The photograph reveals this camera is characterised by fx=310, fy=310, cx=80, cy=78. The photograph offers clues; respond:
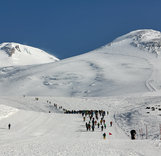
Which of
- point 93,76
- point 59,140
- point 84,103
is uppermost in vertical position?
point 59,140

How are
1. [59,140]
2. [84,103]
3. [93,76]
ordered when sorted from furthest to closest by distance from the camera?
[93,76]
[84,103]
[59,140]

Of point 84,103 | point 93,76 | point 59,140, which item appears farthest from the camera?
point 93,76

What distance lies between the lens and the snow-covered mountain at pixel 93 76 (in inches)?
4503

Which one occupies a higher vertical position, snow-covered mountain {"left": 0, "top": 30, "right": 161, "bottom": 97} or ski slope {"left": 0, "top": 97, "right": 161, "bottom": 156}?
ski slope {"left": 0, "top": 97, "right": 161, "bottom": 156}

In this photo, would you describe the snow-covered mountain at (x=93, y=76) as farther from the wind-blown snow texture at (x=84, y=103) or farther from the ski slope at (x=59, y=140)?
the ski slope at (x=59, y=140)

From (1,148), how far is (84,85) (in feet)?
350

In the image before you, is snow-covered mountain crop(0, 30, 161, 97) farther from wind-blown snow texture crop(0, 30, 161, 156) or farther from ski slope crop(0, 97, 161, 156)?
ski slope crop(0, 97, 161, 156)

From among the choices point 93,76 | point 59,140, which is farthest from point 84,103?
point 93,76

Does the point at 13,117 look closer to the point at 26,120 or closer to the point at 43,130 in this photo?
the point at 26,120

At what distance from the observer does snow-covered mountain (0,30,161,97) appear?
114375 millimetres

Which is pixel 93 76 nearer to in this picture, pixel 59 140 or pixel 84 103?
pixel 84 103

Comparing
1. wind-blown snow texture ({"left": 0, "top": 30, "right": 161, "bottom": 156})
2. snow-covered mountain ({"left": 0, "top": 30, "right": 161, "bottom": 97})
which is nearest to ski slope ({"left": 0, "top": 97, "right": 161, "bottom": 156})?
wind-blown snow texture ({"left": 0, "top": 30, "right": 161, "bottom": 156})

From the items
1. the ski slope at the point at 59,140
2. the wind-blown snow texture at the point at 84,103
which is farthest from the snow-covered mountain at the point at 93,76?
the ski slope at the point at 59,140

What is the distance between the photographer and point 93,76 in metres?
137
